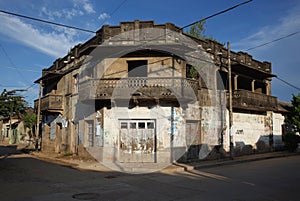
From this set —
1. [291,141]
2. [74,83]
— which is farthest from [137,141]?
[291,141]

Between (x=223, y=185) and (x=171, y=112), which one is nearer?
(x=223, y=185)

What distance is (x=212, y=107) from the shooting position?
18.1 meters

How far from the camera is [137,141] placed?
50.6 ft

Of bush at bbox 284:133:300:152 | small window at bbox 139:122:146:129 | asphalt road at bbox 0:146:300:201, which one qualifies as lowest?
asphalt road at bbox 0:146:300:201

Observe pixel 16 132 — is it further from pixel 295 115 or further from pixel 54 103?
pixel 295 115

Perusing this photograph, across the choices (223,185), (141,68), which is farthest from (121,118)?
(223,185)

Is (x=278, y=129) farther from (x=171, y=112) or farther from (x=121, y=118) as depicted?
(x=121, y=118)

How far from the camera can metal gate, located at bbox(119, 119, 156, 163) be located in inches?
602

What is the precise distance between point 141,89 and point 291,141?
1530cm

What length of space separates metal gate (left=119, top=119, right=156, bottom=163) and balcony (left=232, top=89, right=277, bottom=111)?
24.1 ft

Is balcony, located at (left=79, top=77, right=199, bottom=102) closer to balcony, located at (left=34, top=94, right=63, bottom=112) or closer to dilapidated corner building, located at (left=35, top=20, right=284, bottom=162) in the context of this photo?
dilapidated corner building, located at (left=35, top=20, right=284, bottom=162)

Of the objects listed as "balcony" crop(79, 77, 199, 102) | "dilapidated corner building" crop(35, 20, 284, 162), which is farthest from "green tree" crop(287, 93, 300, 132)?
"balcony" crop(79, 77, 199, 102)

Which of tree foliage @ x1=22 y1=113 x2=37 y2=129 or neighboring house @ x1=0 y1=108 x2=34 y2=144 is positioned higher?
tree foliage @ x1=22 y1=113 x2=37 y2=129

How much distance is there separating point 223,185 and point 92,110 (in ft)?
33.2
